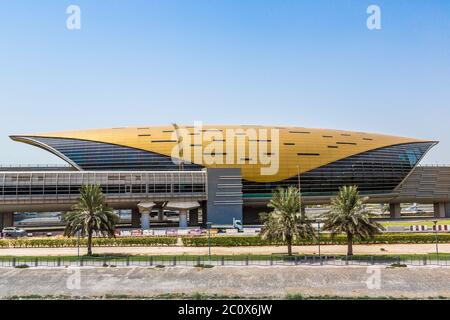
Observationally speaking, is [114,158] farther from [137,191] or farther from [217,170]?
[217,170]

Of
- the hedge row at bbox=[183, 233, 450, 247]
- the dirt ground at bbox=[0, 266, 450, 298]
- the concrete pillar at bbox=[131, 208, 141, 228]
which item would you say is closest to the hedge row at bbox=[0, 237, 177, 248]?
the hedge row at bbox=[183, 233, 450, 247]

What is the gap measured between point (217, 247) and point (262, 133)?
45532 millimetres

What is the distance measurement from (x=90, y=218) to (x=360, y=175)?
2712 inches

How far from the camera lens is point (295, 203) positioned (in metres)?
51.1

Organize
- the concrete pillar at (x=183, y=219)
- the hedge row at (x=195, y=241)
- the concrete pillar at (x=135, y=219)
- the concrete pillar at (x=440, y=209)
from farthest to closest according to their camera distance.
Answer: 1. the concrete pillar at (x=440, y=209)
2. the concrete pillar at (x=135, y=219)
3. the concrete pillar at (x=183, y=219)
4. the hedge row at (x=195, y=241)

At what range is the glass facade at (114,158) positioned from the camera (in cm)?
9412

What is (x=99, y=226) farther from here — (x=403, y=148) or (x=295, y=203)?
(x=403, y=148)

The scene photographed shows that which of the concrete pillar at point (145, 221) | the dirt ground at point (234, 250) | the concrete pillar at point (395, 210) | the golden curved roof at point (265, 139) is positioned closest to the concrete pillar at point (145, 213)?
the concrete pillar at point (145, 221)

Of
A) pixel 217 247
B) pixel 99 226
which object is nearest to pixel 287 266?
pixel 217 247

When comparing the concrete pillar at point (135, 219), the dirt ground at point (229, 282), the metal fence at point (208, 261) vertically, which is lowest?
the dirt ground at point (229, 282)

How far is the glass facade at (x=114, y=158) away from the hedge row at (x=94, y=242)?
1286 inches

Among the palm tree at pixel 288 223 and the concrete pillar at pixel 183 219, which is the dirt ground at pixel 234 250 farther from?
the concrete pillar at pixel 183 219

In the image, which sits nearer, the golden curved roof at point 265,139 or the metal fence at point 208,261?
the metal fence at point 208,261

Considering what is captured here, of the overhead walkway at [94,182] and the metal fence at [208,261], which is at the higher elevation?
the overhead walkway at [94,182]
